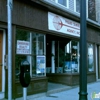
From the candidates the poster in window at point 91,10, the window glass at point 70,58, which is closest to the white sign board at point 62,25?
the window glass at point 70,58

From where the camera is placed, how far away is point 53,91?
10570mm

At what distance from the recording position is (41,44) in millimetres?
10297

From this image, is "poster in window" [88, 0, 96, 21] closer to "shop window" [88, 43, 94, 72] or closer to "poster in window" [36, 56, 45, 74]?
"shop window" [88, 43, 94, 72]

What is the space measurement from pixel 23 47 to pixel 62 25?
3.18 m

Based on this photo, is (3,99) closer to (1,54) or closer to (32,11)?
(1,54)

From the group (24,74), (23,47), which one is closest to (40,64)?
(23,47)

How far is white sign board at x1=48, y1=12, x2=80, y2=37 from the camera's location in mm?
10609

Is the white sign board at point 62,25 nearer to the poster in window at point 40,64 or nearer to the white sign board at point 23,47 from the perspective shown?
the poster in window at point 40,64

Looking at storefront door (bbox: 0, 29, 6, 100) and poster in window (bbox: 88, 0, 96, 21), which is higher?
poster in window (bbox: 88, 0, 96, 21)

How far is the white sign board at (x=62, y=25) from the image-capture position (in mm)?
10609

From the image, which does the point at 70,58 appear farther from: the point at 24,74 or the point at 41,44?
the point at 24,74

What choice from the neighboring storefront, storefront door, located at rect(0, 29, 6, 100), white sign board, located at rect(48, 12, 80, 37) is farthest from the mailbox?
white sign board, located at rect(48, 12, 80, 37)

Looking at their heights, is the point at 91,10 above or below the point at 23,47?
above

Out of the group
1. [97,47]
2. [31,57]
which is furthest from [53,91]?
[97,47]
